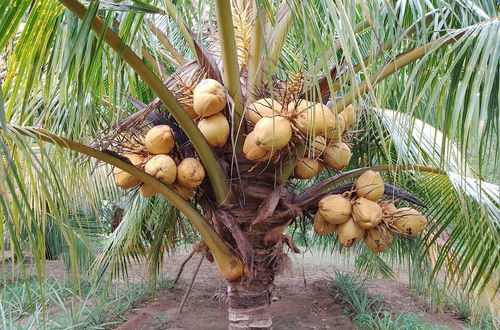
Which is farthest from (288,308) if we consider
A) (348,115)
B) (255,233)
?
(348,115)

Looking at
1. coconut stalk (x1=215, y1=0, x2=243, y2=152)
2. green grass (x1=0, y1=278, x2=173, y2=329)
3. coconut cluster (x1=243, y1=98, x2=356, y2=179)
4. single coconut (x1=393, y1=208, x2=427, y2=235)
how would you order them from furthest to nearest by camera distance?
green grass (x1=0, y1=278, x2=173, y2=329)
single coconut (x1=393, y1=208, x2=427, y2=235)
coconut cluster (x1=243, y1=98, x2=356, y2=179)
coconut stalk (x1=215, y1=0, x2=243, y2=152)

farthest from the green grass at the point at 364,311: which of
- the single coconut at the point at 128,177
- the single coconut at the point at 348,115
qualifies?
the single coconut at the point at 128,177

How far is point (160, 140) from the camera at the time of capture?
6.77 feet

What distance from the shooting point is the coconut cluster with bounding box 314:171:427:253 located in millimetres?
2248

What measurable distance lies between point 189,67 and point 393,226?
1.29m

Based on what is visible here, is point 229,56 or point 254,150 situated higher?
point 229,56

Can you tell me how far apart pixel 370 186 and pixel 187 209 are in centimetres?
91

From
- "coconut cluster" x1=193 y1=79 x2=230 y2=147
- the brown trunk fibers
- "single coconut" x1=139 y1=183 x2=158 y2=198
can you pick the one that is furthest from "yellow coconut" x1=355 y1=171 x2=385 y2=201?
"single coconut" x1=139 y1=183 x2=158 y2=198

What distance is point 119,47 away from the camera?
60.7 inches

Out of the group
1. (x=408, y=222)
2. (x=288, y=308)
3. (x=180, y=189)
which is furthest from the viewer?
(x=288, y=308)

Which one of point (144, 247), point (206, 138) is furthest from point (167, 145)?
point (144, 247)

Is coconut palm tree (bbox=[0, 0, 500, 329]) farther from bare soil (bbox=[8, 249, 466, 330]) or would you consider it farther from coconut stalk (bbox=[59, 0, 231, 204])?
bare soil (bbox=[8, 249, 466, 330])

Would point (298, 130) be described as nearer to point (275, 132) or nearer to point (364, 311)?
point (275, 132)

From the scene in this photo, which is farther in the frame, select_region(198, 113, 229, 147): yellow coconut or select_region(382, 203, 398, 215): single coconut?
select_region(382, 203, 398, 215): single coconut
